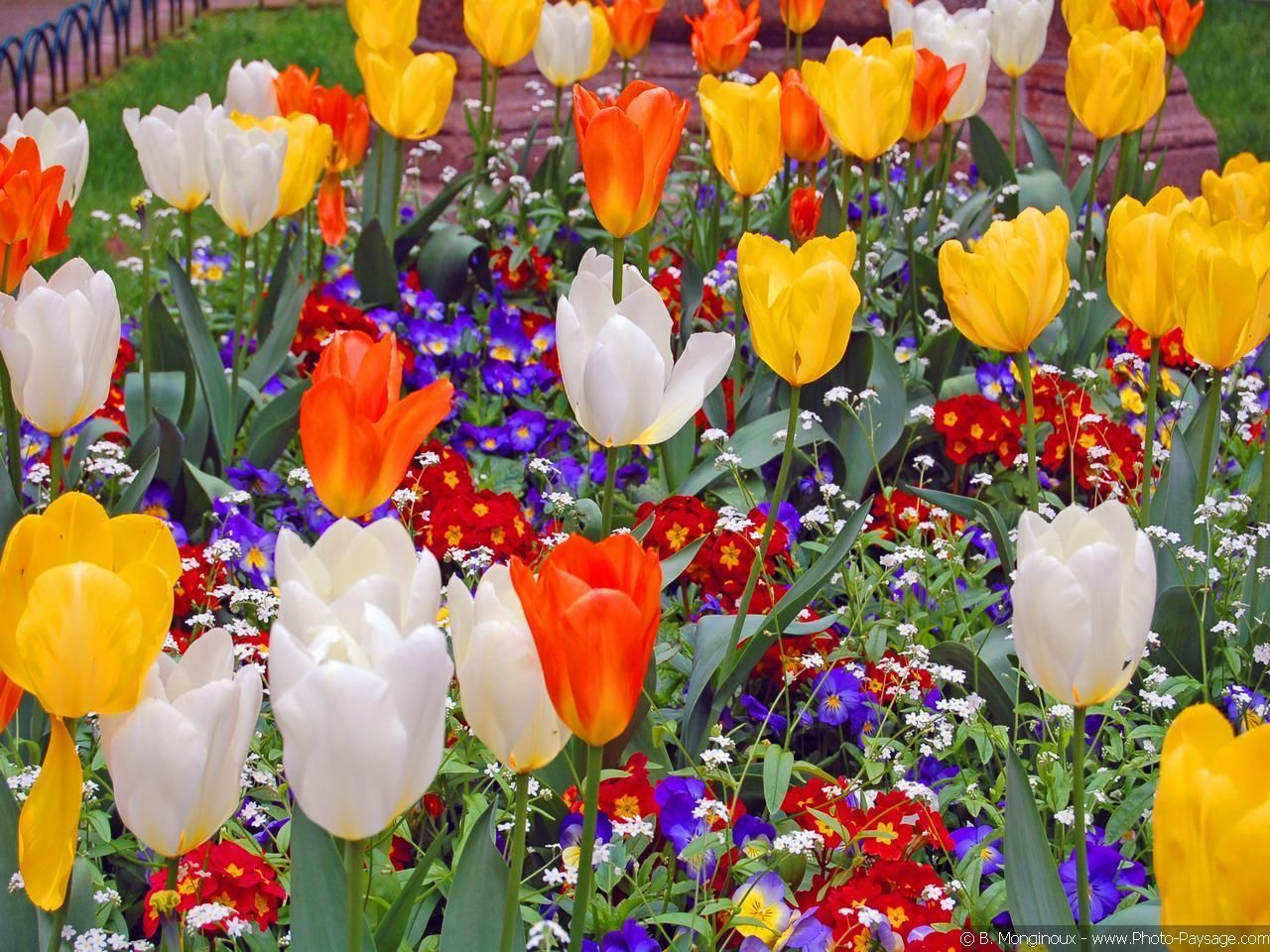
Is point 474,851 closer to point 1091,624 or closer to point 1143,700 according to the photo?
point 1091,624

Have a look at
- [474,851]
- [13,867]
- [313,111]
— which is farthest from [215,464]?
[474,851]

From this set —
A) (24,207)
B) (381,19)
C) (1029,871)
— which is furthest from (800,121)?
(1029,871)

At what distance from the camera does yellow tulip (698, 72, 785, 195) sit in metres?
2.36

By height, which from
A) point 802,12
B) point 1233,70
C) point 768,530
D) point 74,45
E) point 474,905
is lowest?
point 74,45

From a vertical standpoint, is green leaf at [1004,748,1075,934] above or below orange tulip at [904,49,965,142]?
below

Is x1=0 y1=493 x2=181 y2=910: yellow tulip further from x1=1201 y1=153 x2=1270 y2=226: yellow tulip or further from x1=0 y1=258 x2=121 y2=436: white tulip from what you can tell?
x1=1201 y1=153 x2=1270 y2=226: yellow tulip

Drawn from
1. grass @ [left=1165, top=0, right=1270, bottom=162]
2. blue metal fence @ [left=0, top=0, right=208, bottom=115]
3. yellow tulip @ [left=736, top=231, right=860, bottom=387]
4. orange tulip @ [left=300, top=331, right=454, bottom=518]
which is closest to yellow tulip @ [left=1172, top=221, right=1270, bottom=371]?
yellow tulip @ [left=736, top=231, right=860, bottom=387]

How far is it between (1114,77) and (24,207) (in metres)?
1.88

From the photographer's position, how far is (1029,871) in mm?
1283

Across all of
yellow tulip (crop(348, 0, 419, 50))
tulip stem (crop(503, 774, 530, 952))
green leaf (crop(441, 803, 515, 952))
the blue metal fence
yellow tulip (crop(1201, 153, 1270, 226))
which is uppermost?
yellow tulip (crop(348, 0, 419, 50))

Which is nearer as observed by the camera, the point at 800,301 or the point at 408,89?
the point at 800,301

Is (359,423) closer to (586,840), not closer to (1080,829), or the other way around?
(586,840)

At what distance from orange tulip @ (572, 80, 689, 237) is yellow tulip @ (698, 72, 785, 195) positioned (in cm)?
48

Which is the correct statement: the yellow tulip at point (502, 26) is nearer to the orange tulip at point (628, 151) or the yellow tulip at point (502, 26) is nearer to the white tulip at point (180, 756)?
the orange tulip at point (628, 151)
